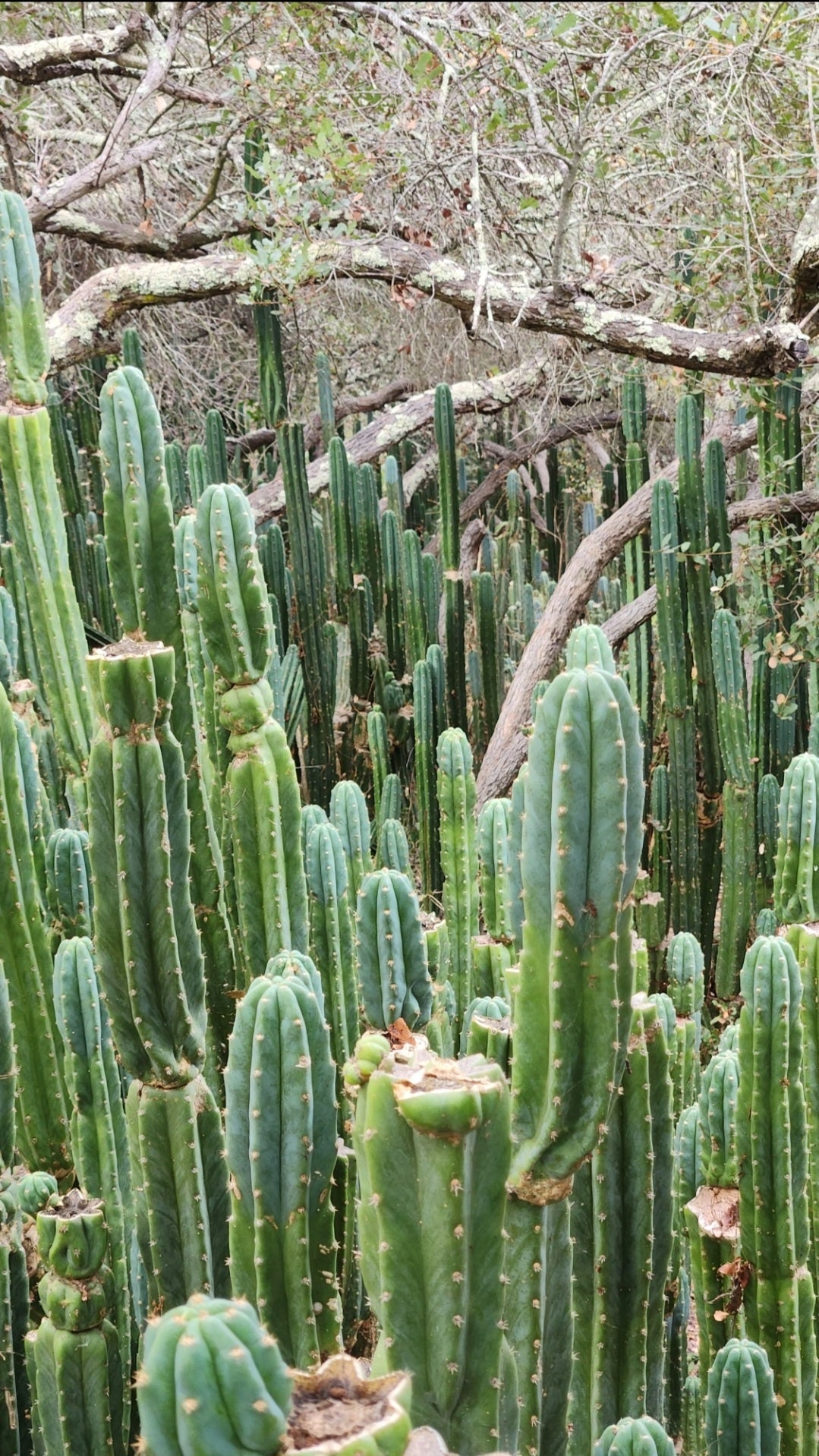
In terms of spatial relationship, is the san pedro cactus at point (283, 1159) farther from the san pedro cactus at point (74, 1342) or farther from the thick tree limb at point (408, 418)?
the thick tree limb at point (408, 418)

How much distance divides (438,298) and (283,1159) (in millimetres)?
4035

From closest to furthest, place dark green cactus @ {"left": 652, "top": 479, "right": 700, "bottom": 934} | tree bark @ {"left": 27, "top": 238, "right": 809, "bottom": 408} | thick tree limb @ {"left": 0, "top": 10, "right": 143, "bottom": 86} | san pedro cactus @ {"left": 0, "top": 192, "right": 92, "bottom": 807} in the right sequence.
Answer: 1. san pedro cactus @ {"left": 0, "top": 192, "right": 92, "bottom": 807}
2. thick tree limb @ {"left": 0, "top": 10, "right": 143, "bottom": 86}
3. tree bark @ {"left": 27, "top": 238, "right": 809, "bottom": 408}
4. dark green cactus @ {"left": 652, "top": 479, "right": 700, "bottom": 934}

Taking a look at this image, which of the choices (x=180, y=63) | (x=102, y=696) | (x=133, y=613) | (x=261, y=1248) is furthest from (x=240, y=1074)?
(x=180, y=63)

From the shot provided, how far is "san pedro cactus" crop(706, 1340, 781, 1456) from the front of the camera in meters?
1.88

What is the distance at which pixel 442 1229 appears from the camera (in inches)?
52.3

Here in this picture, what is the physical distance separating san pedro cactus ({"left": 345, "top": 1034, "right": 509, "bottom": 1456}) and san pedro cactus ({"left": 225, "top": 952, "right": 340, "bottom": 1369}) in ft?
0.96

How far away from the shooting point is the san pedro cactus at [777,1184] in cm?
231

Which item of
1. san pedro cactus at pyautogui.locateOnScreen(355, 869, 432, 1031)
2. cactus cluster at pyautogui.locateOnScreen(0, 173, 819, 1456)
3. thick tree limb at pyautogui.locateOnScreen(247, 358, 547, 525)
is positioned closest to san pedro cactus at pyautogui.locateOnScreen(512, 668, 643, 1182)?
cactus cluster at pyautogui.locateOnScreen(0, 173, 819, 1456)

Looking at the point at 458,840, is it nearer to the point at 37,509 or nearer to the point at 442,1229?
the point at 37,509

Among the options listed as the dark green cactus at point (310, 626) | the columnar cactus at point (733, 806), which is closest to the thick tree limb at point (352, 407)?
the dark green cactus at point (310, 626)

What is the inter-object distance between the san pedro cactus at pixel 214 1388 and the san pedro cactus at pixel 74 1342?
100 cm

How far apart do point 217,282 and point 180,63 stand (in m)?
1.46

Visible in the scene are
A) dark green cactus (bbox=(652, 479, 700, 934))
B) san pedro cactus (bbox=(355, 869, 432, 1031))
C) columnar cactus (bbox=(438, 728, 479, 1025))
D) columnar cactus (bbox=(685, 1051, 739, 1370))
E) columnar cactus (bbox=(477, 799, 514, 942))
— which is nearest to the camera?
san pedro cactus (bbox=(355, 869, 432, 1031))

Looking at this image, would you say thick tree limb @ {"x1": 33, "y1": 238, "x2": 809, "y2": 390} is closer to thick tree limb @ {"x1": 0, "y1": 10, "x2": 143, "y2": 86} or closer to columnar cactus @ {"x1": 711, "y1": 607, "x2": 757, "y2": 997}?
thick tree limb @ {"x1": 0, "y1": 10, "x2": 143, "y2": 86}
